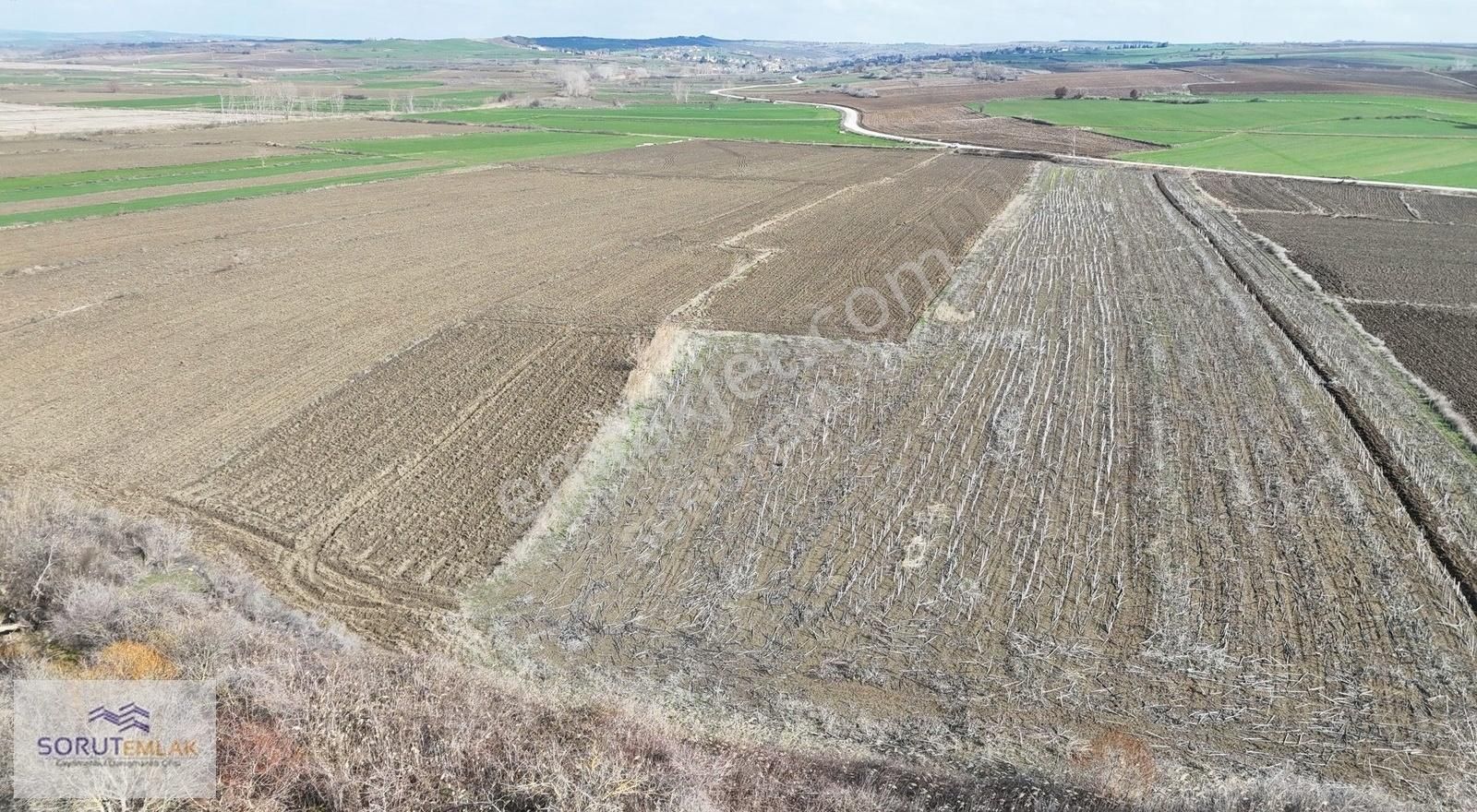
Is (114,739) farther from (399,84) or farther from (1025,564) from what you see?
(399,84)

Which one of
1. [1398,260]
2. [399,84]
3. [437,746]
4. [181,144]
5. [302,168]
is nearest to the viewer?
[437,746]

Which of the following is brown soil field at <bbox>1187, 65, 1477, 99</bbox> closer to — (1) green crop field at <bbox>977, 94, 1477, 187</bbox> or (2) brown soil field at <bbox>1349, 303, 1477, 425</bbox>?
(1) green crop field at <bbox>977, 94, 1477, 187</bbox>

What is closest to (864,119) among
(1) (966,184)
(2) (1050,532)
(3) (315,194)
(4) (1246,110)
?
(4) (1246,110)

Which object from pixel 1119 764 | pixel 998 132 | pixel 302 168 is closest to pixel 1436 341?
pixel 1119 764

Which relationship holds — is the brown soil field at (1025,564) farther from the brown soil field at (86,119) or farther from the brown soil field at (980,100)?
the brown soil field at (86,119)

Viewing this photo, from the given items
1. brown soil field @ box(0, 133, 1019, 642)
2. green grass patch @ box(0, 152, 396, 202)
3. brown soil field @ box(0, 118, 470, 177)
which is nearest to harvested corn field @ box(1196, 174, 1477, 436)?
brown soil field @ box(0, 133, 1019, 642)

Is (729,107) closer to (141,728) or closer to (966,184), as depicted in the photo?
(966,184)
